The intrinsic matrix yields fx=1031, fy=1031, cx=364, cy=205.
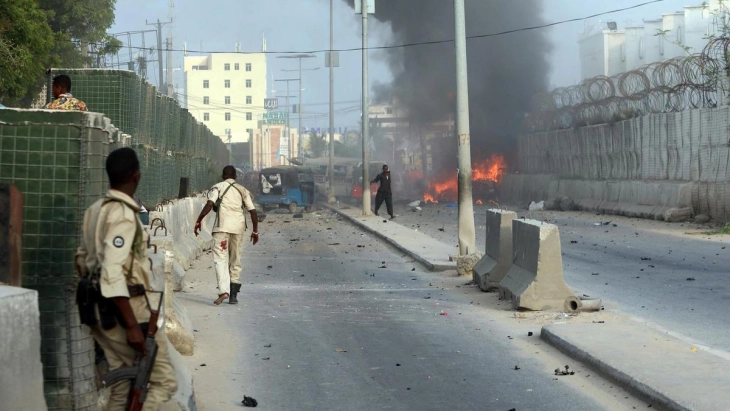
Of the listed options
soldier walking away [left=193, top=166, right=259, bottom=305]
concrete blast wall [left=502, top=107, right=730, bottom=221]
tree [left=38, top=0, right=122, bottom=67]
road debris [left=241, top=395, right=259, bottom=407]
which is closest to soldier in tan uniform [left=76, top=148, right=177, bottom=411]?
road debris [left=241, top=395, right=259, bottom=407]

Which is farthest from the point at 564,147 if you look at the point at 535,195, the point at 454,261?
the point at 454,261

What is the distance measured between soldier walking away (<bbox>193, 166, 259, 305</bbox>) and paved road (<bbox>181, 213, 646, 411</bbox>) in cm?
28

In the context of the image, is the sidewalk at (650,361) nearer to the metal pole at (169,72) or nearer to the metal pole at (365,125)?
the metal pole at (365,125)

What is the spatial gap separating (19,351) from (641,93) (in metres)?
28.1

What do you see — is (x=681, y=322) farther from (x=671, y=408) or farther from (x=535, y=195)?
(x=535, y=195)

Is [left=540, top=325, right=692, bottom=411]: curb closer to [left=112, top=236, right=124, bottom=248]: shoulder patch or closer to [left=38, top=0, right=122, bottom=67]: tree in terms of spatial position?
[left=112, top=236, right=124, bottom=248]: shoulder patch

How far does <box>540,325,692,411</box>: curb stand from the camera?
6.41 metres

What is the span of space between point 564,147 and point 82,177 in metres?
34.1

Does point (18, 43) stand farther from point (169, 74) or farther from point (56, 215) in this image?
point (169, 74)

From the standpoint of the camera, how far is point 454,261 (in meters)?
16.5

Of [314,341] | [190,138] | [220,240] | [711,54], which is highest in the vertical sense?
[711,54]

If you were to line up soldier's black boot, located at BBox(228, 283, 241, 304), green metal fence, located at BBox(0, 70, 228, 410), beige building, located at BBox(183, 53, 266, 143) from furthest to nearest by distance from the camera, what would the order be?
beige building, located at BBox(183, 53, 266, 143) → soldier's black boot, located at BBox(228, 283, 241, 304) → green metal fence, located at BBox(0, 70, 228, 410)

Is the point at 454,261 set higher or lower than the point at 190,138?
lower

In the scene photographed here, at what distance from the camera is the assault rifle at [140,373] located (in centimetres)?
460
